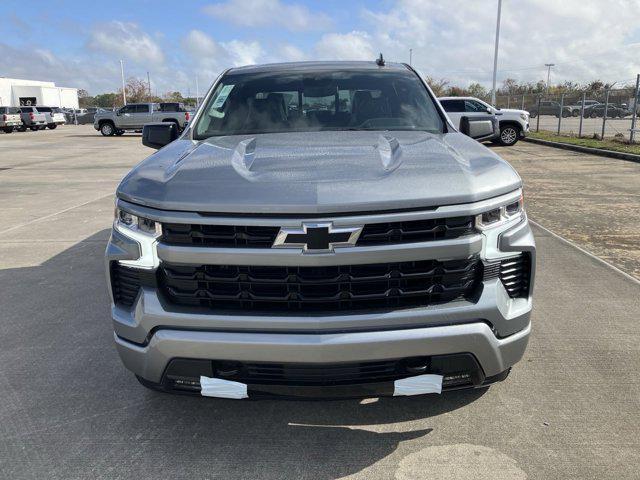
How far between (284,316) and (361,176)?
0.68 metres

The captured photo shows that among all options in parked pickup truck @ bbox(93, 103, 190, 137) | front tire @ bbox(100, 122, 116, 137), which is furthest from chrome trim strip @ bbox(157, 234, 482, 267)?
front tire @ bbox(100, 122, 116, 137)

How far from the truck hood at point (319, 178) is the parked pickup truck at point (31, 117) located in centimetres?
4165

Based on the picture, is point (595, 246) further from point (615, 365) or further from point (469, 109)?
point (469, 109)

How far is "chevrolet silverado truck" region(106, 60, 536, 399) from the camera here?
219 cm

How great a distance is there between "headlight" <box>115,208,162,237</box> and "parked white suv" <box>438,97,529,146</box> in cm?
1726

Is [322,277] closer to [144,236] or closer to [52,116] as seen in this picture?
[144,236]

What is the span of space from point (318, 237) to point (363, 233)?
0.61 feet

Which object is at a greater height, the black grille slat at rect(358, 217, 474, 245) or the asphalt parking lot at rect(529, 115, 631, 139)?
the black grille slat at rect(358, 217, 474, 245)

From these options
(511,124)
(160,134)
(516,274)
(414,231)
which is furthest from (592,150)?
(414,231)

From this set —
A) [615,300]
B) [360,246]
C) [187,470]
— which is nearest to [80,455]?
[187,470]

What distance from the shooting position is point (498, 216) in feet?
7.89

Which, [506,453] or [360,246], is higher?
[360,246]

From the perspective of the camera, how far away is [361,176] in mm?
2332

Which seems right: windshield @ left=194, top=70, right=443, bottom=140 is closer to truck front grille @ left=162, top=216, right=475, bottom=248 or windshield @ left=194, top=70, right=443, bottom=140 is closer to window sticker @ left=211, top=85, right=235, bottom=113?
window sticker @ left=211, top=85, right=235, bottom=113
